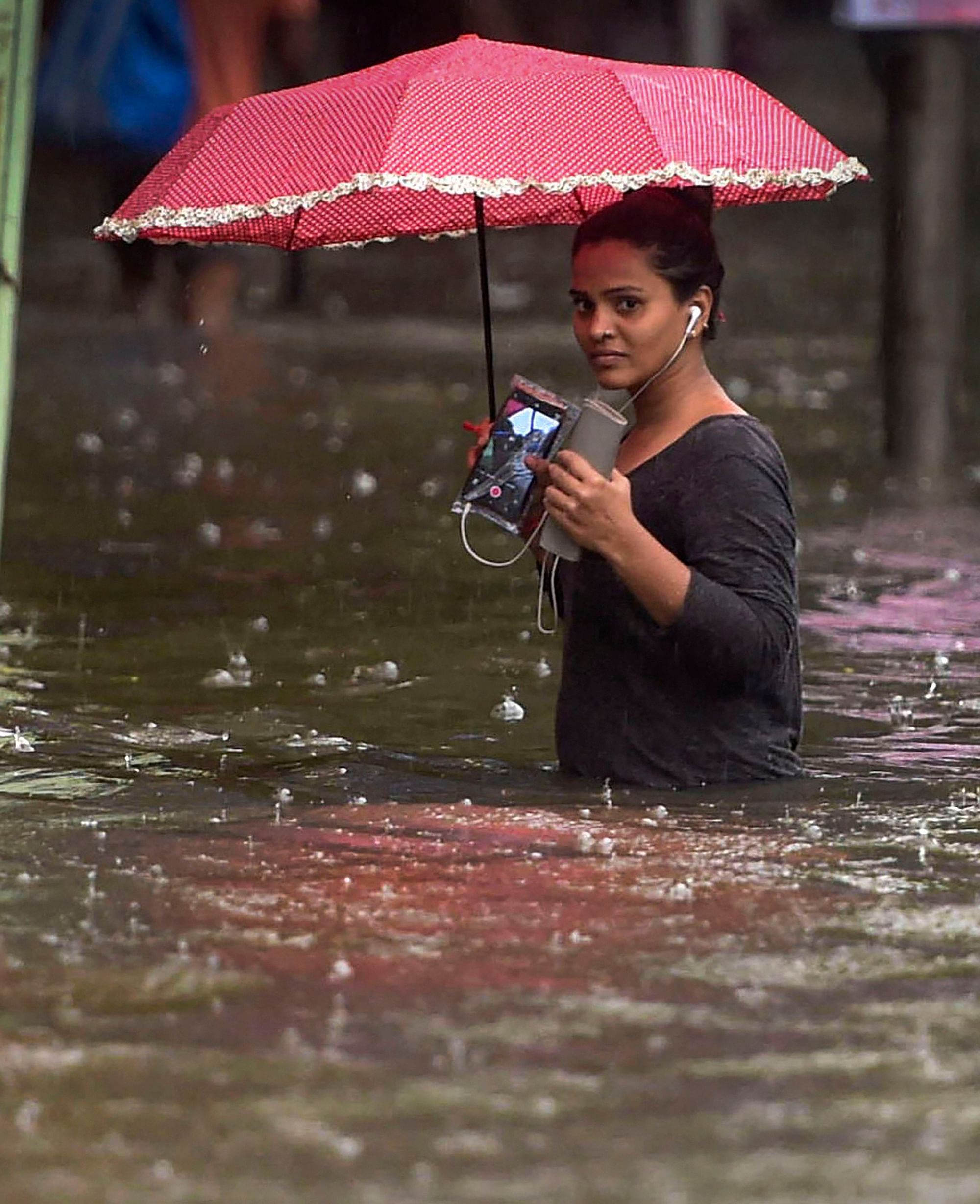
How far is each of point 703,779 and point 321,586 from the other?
3.45m

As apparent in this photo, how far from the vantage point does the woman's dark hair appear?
16.6 feet

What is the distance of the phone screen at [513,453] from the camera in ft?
16.6

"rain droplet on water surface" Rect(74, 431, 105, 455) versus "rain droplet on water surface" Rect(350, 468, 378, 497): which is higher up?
"rain droplet on water surface" Rect(74, 431, 105, 455)

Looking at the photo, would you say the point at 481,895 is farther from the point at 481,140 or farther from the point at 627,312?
the point at 481,140

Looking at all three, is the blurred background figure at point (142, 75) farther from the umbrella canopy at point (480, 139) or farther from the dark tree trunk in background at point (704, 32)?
the umbrella canopy at point (480, 139)

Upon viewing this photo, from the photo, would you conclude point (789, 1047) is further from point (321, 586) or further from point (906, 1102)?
point (321, 586)

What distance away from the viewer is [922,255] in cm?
1129

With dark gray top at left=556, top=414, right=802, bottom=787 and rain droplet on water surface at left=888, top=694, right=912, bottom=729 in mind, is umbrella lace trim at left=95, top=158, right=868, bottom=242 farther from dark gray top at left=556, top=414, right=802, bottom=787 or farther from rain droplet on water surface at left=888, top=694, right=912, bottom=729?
rain droplet on water surface at left=888, top=694, right=912, bottom=729

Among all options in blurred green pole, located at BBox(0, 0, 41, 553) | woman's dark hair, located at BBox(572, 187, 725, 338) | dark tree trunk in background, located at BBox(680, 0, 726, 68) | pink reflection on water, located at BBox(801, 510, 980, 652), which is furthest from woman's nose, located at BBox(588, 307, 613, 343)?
dark tree trunk in background, located at BBox(680, 0, 726, 68)

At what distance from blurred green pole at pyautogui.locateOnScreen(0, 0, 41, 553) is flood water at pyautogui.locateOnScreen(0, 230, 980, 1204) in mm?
885

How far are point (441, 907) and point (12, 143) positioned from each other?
6.61 ft

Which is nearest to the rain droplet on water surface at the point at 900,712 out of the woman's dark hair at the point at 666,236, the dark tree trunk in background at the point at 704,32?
the woman's dark hair at the point at 666,236

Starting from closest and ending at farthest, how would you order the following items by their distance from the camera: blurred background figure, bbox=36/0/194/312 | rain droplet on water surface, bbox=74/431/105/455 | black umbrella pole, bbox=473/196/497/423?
black umbrella pole, bbox=473/196/497/423 < rain droplet on water surface, bbox=74/431/105/455 < blurred background figure, bbox=36/0/194/312

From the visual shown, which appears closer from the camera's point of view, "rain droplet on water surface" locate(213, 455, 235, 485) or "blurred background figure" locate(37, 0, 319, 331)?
"rain droplet on water surface" locate(213, 455, 235, 485)
